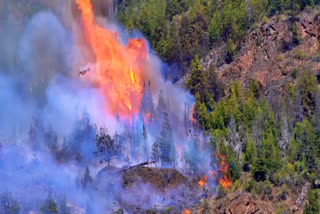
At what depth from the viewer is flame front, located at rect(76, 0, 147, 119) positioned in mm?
100062

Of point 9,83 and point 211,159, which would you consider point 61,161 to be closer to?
point 211,159

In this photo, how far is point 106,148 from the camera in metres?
87.9

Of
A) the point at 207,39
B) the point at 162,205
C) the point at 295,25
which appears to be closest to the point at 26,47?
the point at 207,39

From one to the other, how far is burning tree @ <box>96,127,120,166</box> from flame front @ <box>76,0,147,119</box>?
28.5 ft

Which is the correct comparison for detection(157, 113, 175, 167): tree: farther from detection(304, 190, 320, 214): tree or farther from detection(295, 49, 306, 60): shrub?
detection(295, 49, 306, 60): shrub

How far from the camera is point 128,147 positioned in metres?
89.3

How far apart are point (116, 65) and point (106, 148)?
22057 mm

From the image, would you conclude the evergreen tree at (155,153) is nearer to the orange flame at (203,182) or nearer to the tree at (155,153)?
the tree at (155,153)

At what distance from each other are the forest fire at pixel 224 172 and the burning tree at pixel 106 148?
1505 centimetres

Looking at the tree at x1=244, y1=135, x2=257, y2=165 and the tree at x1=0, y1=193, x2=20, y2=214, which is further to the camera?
the tree at x1=244, y1=135, x2=257, y2=165

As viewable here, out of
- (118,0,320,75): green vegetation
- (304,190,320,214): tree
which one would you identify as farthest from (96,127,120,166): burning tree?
(304,190,320,214): tree

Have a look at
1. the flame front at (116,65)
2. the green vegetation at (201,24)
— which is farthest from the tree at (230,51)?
the flame front at (116,65)

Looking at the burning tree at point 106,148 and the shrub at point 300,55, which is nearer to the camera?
the burning tree at point 106,148

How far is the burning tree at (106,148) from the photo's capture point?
286 ft
